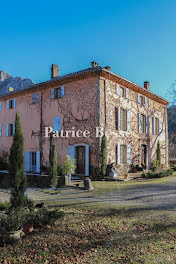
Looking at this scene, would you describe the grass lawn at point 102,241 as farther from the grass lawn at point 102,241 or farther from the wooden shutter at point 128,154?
the wooden shutter at point 128,154

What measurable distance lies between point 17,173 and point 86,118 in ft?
28.1

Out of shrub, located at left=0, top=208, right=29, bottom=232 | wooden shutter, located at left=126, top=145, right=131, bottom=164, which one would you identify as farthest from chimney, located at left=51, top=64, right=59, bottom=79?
shrub, located at left=0, top=208, right=29, bottom=232

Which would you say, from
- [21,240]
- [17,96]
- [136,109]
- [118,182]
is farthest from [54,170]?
[17,96]

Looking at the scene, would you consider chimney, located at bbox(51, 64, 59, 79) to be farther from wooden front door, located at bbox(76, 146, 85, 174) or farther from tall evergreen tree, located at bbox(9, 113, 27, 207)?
tall evergreen tree, located at bbox(9, 113, 27, 207)

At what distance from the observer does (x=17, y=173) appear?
5.23 meters

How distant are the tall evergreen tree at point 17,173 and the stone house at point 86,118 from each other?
25.2 feet

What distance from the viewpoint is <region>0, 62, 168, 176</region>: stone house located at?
13.1 m

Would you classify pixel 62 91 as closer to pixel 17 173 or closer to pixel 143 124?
pixel 143 124

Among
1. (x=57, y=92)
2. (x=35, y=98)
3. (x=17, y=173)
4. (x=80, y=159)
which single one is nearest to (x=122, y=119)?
(x=80, y=159)

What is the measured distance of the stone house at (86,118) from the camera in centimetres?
1313

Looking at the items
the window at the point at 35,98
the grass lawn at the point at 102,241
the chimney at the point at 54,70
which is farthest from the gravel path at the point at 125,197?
the chimney at the point at 54,70

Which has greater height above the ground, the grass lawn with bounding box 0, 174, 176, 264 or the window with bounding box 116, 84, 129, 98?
the window with bounding box 116, 84, 129, 98

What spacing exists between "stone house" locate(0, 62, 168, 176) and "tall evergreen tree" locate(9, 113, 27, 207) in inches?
302

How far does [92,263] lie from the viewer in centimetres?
333
